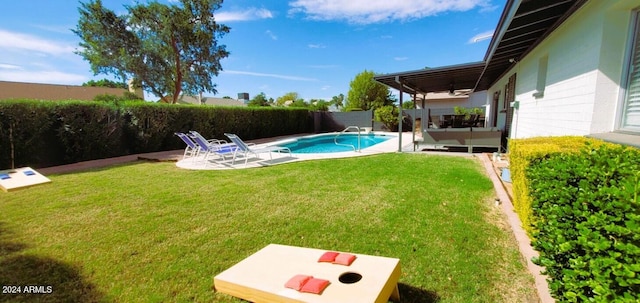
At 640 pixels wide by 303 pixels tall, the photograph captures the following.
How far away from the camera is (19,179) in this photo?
630 cm

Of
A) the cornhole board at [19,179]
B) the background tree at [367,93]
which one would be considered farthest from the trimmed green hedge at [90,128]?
the background tree at [367,93]

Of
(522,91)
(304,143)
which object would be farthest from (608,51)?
(304,143)

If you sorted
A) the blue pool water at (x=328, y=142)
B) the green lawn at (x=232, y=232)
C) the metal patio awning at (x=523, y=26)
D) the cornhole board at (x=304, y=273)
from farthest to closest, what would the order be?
the blue pool water at (x=328, y=142) → the metal patio awning at (x=523, y=26) → the green lawn at (x=232, y=232) → the cornhole board at (x=304, y=273)

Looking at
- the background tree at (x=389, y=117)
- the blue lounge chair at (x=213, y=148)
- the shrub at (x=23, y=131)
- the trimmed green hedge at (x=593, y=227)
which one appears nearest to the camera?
the trimmed green hedge at (x=593, y=227)

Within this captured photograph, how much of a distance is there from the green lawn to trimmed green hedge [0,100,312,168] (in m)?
3.35

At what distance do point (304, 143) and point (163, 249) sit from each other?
1392 cm

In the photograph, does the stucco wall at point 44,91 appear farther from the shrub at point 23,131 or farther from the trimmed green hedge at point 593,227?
the trimmed green hedge at point 593,227

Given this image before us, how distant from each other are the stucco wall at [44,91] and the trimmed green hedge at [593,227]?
36.7 meters

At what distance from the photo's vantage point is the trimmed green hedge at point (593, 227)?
1166 millimetres

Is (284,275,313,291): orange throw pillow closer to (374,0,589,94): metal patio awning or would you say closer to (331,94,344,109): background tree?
(374,0,589,94): metal patio awning

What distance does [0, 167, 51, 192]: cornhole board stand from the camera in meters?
5.80

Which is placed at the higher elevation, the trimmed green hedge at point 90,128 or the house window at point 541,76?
the house window at point 541,76

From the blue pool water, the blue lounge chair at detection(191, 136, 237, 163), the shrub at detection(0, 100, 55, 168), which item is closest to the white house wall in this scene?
the blue lounge chair at detection(191, 136, 237, 163)

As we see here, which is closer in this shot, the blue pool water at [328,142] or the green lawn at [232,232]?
the green lawn at [232,232]
